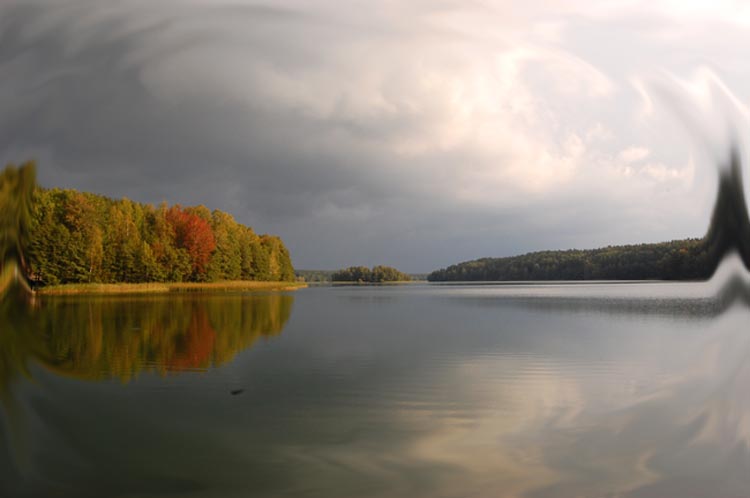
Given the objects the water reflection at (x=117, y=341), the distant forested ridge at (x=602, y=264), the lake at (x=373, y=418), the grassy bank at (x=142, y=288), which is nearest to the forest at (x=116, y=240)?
the grassy bank at (x=142, y=288)

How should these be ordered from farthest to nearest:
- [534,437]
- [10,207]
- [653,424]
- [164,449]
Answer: [10,207] < [653,424] < [534,437] < [164,449]

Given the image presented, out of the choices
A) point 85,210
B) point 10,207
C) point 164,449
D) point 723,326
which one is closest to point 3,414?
point 164,449

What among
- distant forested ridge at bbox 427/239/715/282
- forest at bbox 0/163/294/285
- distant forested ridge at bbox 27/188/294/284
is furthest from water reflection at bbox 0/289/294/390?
distant forested ridge at bbox 427/239/715/282

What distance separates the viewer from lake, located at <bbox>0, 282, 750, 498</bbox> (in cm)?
662

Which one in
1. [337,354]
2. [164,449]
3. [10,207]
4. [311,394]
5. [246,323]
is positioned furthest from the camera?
[246,323]

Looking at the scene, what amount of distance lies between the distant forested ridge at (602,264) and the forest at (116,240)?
220 ft

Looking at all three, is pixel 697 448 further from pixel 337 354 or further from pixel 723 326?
pixel 723 326

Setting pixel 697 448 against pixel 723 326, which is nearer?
pixel 697 448

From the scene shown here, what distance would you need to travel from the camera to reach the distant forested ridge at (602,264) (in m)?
83.9

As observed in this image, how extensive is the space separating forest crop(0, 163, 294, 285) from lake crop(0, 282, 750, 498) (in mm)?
4630

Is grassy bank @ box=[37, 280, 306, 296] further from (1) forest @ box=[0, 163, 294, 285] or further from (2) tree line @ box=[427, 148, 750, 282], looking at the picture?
(2) tree line @ box=[427, 148, 750, 282]

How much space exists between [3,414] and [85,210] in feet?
162

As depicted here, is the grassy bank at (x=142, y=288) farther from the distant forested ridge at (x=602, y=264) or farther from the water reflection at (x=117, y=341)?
the distant forested ridge at (x=602, y=264)

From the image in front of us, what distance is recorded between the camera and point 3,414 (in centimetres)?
951
